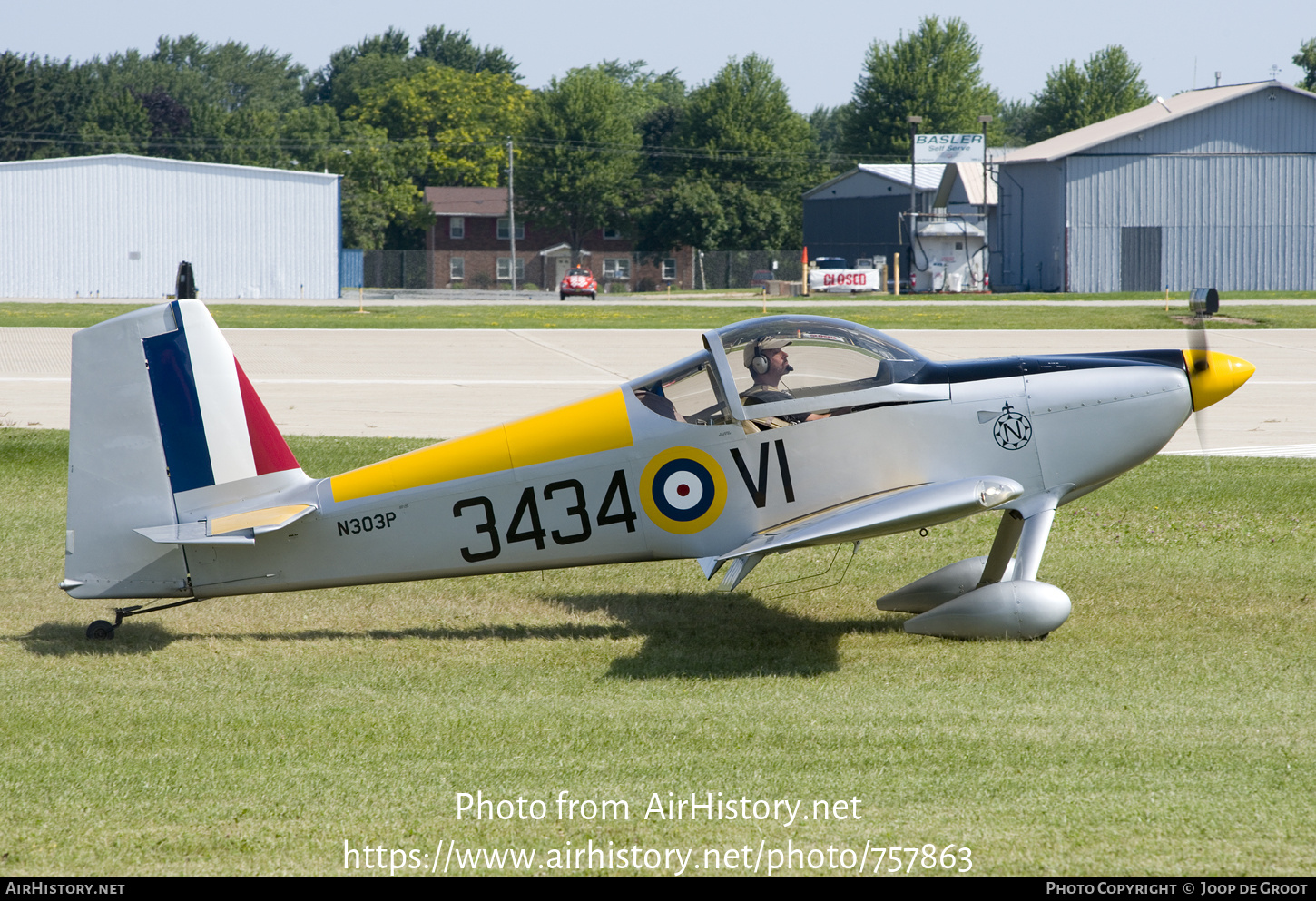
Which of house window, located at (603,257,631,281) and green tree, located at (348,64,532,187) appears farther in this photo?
green tree, located at (348,64,532,187)

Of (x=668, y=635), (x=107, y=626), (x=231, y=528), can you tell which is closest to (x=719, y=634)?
(x=668, y=635)

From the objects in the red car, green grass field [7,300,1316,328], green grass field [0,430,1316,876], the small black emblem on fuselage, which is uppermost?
the red car

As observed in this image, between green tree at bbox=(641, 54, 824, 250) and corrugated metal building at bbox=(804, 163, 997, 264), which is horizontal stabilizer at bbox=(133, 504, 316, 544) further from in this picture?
green tree at bbox=(641, 54, 824, 250)

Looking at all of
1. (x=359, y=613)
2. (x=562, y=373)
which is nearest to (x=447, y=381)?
(x=562, y=373)

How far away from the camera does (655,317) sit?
42.0m

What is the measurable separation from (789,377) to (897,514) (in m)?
1.20

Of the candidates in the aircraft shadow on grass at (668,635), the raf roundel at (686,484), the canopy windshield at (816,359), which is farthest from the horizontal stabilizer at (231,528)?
the canopy windshield at (816,359)

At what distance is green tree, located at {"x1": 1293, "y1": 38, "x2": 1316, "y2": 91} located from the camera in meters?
106

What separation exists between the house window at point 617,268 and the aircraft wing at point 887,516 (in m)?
87.8

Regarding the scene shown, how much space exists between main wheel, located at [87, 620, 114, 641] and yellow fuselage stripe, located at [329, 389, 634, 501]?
1.79 metres

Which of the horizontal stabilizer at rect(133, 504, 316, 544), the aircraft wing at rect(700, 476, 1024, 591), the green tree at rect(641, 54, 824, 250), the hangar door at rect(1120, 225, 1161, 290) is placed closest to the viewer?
the aircraft wing at rect(700, 476, 1024, 591)

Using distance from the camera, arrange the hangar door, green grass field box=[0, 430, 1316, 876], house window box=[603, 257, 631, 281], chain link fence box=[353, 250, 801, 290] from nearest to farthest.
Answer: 1. green grass field box=[0, 430, 1316, 876]
2. the hangar door
3. chain link fence box=[353, 250, 801, 290]
4. house window box=[603, 257, 631, 281]

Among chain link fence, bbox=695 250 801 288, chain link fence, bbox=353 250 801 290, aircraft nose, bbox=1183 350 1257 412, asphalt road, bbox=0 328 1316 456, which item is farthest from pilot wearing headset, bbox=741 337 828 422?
chain link fence, bbox=353 250 801 290
